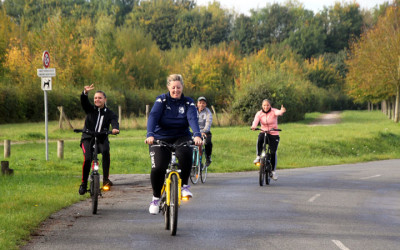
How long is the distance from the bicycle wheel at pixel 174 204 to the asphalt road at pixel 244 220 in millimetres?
153

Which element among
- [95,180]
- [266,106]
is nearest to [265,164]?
[266,106]

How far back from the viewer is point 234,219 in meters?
9.20

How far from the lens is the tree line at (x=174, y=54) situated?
45.8 m

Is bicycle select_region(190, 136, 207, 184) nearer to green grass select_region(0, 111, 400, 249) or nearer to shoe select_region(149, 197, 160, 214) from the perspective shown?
green grass select_region(0, 111, 400, 249)

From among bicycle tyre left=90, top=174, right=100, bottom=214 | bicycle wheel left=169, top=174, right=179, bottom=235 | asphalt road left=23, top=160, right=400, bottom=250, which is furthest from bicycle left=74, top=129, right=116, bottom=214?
bicycle wheel left=169, top=174, right=179, bottom=235

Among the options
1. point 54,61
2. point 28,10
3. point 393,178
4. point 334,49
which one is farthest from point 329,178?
point 334,49

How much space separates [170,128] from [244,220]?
6.44 feet

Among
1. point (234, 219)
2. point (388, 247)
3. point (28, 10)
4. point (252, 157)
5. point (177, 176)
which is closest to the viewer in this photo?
point (388, 247)

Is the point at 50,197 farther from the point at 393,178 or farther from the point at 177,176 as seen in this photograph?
the point at 393,178

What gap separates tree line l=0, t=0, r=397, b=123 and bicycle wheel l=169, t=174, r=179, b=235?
117ft

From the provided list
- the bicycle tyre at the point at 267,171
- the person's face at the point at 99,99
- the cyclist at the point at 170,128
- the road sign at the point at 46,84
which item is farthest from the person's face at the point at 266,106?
the road sign at the point at 46,84

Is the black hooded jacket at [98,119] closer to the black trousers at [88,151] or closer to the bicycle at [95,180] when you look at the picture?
the black trousers at [88,151]

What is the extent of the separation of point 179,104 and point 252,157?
53.7ft

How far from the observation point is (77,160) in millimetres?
20094
